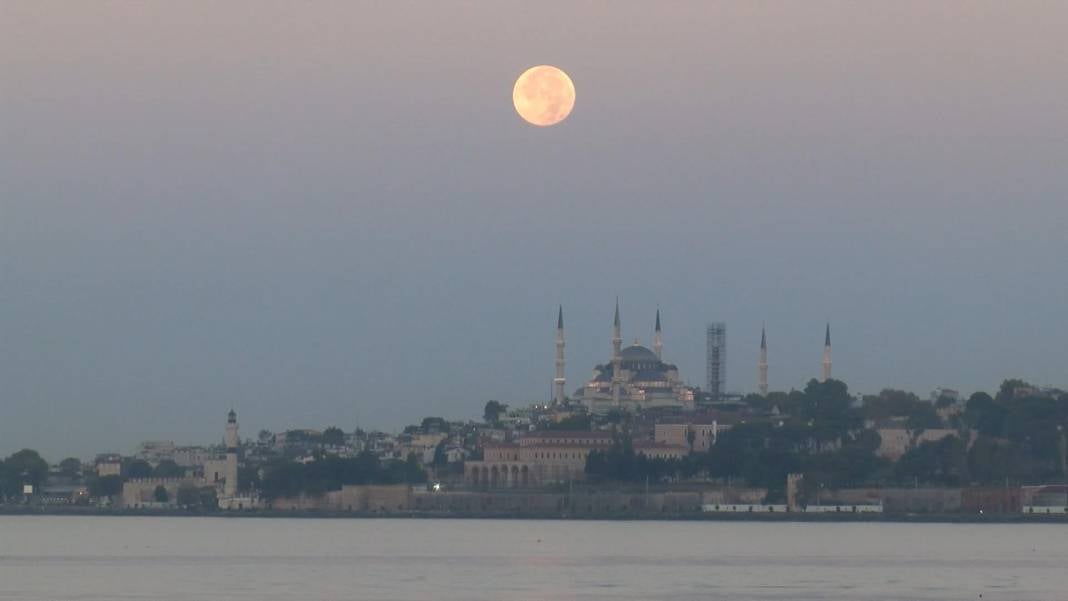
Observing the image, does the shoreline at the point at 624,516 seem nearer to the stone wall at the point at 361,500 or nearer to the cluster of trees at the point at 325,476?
the stone wall at the point at 361,500

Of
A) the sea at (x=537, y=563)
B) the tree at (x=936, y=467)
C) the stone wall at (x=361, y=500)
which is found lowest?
the sea at (x=537, y=563)

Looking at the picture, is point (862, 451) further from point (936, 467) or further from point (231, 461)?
point (231, 461)

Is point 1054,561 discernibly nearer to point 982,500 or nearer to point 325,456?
point 982,500

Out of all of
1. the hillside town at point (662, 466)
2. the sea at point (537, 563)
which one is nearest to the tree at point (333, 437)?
the hillside town at point (662, 466)

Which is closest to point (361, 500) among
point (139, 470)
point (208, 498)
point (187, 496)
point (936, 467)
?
point (208, 498)

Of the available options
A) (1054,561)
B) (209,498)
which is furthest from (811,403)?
(1054,561)

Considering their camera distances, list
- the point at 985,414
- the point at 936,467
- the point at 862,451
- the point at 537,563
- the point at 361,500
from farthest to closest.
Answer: the point at 985,414 → the point at 361,500 → the point at 862,451 → the point at 936,467 → the point at 537,563
